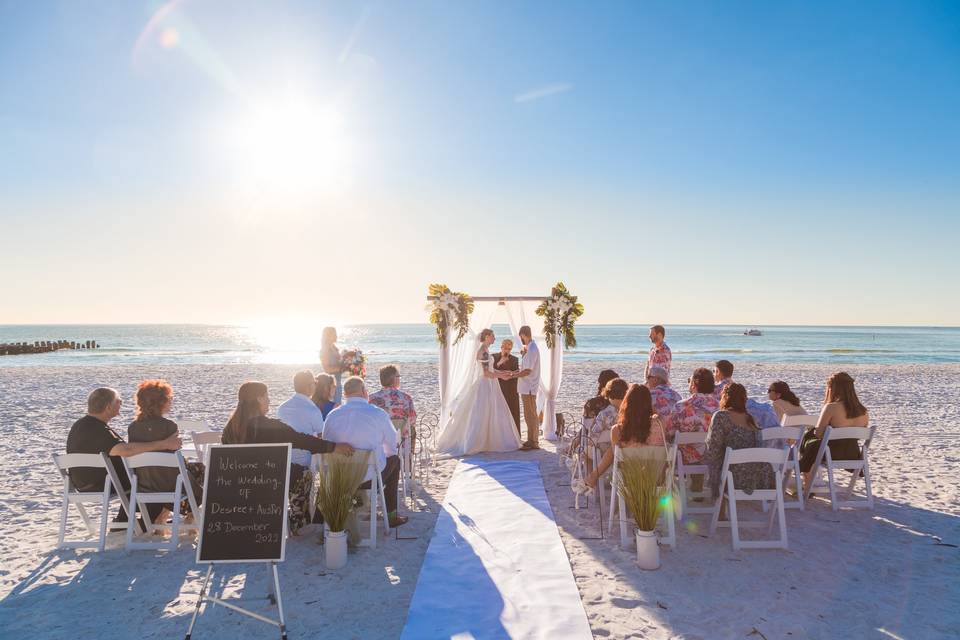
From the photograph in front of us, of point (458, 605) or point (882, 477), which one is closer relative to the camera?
point (458, 605)

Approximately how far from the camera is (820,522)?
18.2 feet

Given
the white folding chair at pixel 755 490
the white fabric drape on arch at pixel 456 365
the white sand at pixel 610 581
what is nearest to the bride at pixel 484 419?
the white fabric drape on arch at pixel 456 365

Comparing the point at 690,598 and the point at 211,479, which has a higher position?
the point at 211,479

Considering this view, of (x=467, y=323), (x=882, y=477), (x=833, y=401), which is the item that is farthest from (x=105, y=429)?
(x=882, y=477)

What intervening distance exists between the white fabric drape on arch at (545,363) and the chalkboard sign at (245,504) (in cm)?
662

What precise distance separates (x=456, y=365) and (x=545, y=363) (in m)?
1.64

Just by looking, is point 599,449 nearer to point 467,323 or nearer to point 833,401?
point 833,401

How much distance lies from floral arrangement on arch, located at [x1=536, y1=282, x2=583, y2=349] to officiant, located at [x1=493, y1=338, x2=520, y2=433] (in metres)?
0.97

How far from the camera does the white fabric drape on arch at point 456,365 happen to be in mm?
9625

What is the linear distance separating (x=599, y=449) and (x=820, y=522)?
227 centimetres

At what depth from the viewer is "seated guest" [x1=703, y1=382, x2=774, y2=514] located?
499 centimetres

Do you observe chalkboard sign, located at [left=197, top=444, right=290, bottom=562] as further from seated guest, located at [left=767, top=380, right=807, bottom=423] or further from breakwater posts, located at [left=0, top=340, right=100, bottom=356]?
breakwater posts, located at [left=0, top=340, right=100, bottom=356]

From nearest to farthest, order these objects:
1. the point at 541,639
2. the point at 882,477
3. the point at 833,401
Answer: the point at 541,639
the point at 833,401
the point at 882,477

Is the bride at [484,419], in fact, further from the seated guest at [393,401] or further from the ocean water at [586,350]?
the ocean water at [586,350]
